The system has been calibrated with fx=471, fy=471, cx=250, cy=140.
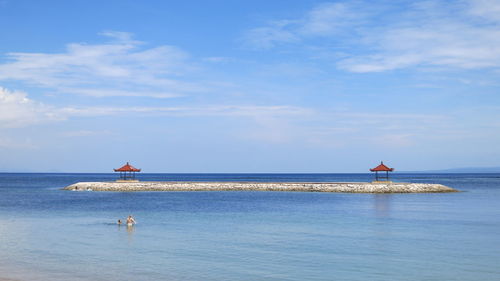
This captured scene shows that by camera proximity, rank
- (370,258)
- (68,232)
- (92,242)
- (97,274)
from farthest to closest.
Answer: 1. (68,232)
2. (92,242)
3. (370,258)
4. (97,274)

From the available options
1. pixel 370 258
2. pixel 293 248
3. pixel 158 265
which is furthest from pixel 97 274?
pixel 370 258

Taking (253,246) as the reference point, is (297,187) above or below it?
above

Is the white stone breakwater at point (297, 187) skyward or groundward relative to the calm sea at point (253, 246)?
skyward

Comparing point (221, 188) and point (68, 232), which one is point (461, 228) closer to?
point (68, 232)

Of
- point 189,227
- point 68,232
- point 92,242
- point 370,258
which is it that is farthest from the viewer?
point 189,227

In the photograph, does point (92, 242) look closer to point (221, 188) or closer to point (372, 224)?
point (372, 224)

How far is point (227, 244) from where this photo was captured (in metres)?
25.6

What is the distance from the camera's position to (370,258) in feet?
72.3

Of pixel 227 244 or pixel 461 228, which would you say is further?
pixel 461 228

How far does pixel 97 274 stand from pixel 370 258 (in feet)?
39.9

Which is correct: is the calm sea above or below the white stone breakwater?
below

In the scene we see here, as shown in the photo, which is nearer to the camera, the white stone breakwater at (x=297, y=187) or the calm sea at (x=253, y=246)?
the calm sea at (x=253, y=246)

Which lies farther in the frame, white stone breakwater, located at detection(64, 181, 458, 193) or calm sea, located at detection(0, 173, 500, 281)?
white stone breakwater, located at detection(64, 181, 458, 193)

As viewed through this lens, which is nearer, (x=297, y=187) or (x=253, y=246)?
(x=253, y=246)
